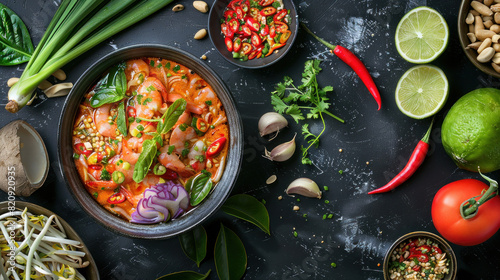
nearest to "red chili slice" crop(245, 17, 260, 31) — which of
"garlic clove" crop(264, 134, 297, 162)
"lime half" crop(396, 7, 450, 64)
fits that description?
"garlic clove" crop(264, 134, 297, 162)

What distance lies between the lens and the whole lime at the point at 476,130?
262 centimetres

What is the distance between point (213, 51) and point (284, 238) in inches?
59.1

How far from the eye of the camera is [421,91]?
2951 millimetres

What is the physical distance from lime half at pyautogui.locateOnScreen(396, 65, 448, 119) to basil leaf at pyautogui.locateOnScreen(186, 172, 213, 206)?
57.7 inches

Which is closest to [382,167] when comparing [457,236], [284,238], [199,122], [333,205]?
[333,205]

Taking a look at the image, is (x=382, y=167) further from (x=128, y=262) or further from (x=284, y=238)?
(x=128, y=262)

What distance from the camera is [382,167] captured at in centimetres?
309

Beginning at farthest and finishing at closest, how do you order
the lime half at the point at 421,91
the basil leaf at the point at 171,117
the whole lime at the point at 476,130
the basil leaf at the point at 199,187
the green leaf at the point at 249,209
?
the green leaf at the point at 249,209 → the lime half at the point at 421,91 → the basil leaf at the point at 199,187 → the whole lime at the point at 476,130 → the basil leaf at the point at 171,117

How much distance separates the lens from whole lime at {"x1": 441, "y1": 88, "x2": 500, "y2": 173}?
2615mm

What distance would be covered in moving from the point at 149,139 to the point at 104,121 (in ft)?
1.26

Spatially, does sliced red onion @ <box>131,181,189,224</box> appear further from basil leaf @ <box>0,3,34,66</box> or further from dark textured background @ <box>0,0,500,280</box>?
basil leaf @ <box>0,3,34,66</box>

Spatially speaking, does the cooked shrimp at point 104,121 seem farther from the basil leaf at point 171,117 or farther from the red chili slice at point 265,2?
the red chili slice at point 265,2

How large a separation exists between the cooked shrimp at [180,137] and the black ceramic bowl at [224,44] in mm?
614

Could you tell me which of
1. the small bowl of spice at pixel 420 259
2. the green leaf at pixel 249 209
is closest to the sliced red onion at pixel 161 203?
the green leaf at pixel 249 209
